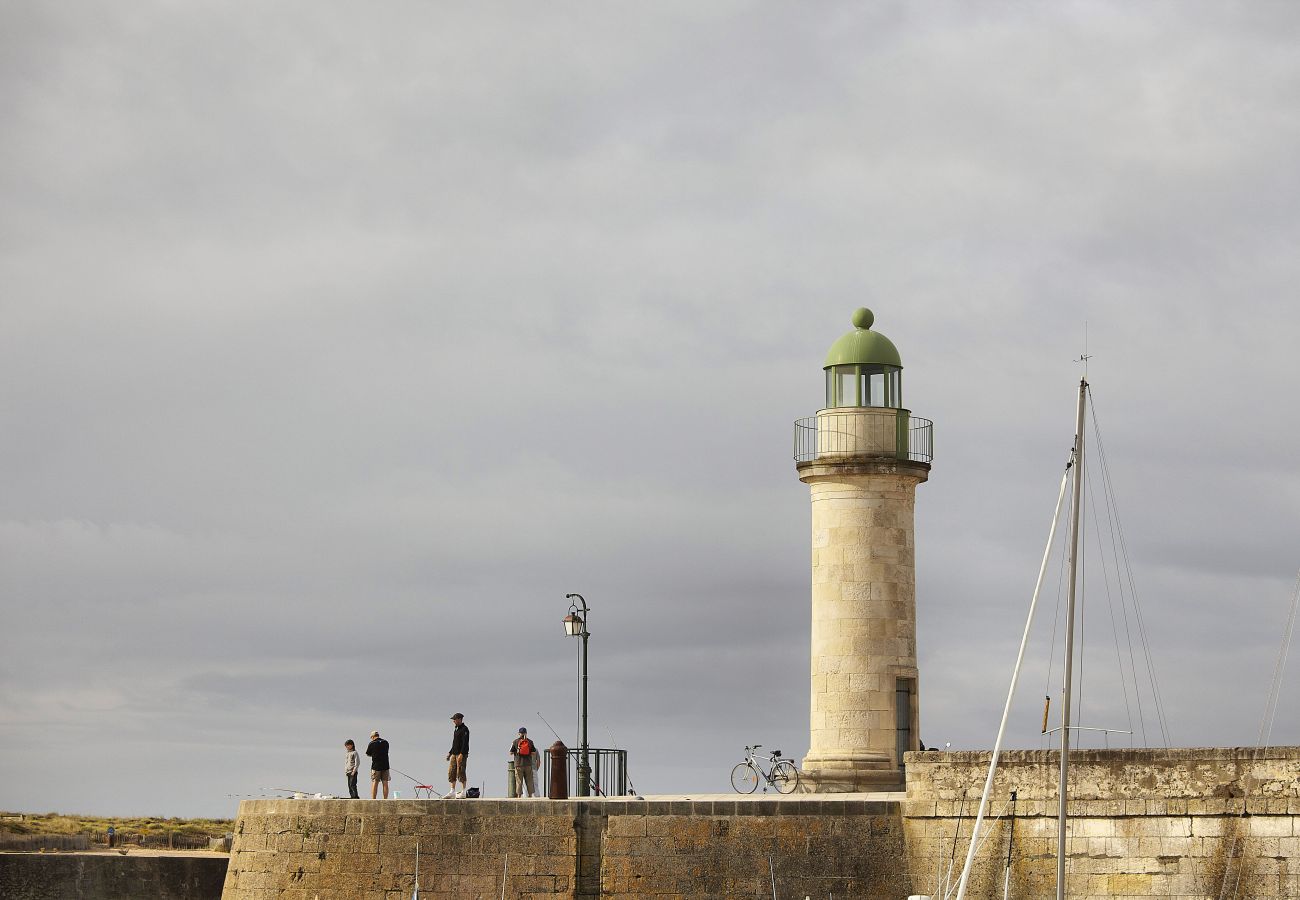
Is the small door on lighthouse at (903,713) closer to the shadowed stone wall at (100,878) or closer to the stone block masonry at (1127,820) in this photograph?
the stone block masonry at (1127,820)

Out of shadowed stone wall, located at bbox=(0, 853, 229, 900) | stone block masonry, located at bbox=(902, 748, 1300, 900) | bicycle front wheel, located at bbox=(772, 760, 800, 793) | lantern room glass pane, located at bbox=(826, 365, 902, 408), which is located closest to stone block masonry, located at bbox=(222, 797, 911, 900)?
stone block masonry, located at bbox=(902, 748, 1300, 900)

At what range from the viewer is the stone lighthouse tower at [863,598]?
82.7 feet

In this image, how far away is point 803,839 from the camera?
70.6 feet

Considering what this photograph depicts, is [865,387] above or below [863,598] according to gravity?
above

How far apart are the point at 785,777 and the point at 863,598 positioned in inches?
107

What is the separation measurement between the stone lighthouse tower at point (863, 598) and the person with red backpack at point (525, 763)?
149 inches

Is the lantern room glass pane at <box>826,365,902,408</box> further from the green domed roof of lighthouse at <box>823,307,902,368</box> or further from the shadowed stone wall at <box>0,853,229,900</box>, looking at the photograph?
the shadowed stone wall at <box>0,853,229,900</box>

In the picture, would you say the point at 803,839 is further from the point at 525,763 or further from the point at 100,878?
the point at 100,878

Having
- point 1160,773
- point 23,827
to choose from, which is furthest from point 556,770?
point 23,827

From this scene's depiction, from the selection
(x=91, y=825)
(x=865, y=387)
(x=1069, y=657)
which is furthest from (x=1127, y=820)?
(x=91, y=825)

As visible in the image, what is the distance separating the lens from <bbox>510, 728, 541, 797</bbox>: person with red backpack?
24.6 metres

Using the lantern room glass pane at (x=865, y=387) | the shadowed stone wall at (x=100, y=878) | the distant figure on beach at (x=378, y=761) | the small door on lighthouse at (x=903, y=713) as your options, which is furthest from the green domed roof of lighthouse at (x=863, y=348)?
the shadowed stone wall at (x=100, y=878)

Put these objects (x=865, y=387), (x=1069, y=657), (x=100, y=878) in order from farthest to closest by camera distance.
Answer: (x=100, y=878) → (x=865, y=387) → (x=1069, y=657)

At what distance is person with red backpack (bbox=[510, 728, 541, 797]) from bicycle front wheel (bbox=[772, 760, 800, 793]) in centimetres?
337
